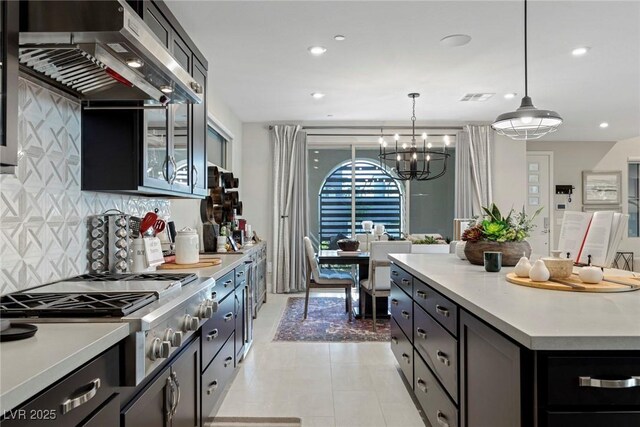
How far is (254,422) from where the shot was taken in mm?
2402

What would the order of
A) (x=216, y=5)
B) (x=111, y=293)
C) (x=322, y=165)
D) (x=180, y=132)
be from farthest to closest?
1. (x=322, y=165)
2. (x=216, y=5)
3. (x=180, y=132)
4. (x=111, y=293)

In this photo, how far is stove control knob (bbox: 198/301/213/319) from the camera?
185cm

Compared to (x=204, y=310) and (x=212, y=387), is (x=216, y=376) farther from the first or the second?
(x=204, y=310)

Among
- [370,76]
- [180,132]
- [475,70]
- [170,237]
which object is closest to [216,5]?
[180,132]

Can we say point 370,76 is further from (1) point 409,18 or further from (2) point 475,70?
(1) point 409,18

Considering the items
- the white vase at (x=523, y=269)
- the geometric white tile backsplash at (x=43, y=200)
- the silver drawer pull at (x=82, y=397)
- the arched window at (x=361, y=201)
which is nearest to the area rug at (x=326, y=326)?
the arched window at (x=361, y=201)

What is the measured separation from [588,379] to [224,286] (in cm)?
→ 192

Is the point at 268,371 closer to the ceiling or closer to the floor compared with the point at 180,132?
closer to the floor

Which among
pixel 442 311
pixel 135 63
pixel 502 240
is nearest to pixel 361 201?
pixel 502 240

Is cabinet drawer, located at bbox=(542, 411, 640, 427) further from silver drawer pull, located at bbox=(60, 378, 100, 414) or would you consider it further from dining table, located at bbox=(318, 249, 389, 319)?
dining table, located at bbox=(318, 249, 389, 319)

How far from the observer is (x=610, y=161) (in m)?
8.15

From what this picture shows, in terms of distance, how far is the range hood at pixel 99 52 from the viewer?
4.27 feet

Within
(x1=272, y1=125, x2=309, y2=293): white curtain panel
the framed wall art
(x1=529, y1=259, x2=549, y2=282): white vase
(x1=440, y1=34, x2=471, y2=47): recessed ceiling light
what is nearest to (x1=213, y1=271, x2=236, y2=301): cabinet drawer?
(x1=529, y1=259, x2=549, y2=282): white vase

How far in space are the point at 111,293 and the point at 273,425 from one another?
4.36 feet
